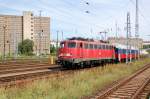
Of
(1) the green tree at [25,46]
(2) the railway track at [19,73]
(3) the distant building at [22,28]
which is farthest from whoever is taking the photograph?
(3) the distant building at [22,28]

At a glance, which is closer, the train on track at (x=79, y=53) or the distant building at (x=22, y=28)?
the train on track at (x=79, y=53)

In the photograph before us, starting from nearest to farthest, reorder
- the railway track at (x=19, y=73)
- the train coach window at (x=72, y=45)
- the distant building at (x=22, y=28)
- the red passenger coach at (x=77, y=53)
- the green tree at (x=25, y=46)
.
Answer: the railway track at (x=19, y=73) < the red passenger coach at (x=77, y=53) < the train coach window at (x=72, y=45) < the green tree at (x=25, y=46) < the distant building at (x=22, y=28)

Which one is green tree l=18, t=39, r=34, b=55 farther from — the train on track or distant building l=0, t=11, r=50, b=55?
the train on track

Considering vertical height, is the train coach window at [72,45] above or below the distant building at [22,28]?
below

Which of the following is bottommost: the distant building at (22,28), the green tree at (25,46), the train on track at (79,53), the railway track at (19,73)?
the railway track at (19,73)

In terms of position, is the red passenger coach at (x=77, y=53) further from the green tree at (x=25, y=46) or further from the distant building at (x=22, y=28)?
the distant building at (x=22, y=28)

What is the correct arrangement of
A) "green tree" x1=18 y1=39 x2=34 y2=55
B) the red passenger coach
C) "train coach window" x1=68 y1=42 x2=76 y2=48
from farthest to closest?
"green tree" x1=18 y1=39 x2=34 y2=55 < "train coach window" x1=68 y1=42 x2=76 y2=48 < the red passenger coach

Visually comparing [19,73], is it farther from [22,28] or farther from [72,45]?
[22,28]

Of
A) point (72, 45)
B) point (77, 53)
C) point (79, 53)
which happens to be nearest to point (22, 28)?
point (72, 45)

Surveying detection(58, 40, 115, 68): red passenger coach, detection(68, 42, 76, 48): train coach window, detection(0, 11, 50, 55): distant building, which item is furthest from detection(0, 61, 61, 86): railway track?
detection(0, 11, 50, 55): distant building

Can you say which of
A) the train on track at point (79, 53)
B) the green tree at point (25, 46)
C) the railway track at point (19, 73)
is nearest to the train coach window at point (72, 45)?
the train on track at point (79, 53)

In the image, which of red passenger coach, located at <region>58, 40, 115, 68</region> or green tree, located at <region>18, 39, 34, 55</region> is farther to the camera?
green tree, located at <region>18, 39, 34, 55</region>

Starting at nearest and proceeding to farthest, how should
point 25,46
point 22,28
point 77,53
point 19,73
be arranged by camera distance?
point 19,73 < point 77,53 < point 25,46 < point 22,28

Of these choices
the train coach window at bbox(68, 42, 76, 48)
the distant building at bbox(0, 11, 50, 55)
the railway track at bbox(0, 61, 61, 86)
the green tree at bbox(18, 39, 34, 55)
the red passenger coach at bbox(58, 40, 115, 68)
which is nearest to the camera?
the railway track at bbox(0, 61, 61, 86)
